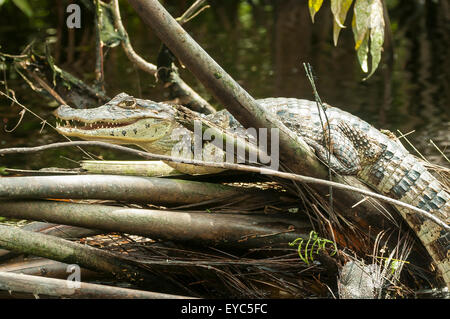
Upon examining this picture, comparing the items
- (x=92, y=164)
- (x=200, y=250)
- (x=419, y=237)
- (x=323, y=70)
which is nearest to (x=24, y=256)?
(x=92, y=164)

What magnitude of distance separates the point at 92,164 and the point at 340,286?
53.0 inches

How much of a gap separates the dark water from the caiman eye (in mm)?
1358

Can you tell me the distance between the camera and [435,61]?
8133 mm

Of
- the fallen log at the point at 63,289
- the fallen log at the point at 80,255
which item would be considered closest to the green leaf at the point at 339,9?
the fallen log at the point at 80,255

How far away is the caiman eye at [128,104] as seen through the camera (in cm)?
337

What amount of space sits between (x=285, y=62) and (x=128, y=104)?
504cm

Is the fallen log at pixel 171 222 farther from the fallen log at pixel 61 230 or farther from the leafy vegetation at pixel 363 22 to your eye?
the leafy vegetation at pixel 363 22

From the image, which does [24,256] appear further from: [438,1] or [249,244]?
[438,1]

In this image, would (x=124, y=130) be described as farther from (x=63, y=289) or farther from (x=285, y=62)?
(x=285, y=62)

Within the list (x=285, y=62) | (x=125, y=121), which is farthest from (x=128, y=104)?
(x=285, y=62)

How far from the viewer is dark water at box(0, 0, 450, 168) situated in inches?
226

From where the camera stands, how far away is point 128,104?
3.38m

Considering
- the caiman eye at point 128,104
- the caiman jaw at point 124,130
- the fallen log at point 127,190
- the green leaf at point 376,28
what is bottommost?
the fallen log at point 127,190

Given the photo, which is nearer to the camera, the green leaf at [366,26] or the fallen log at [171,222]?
the fallen log at [171,222]
